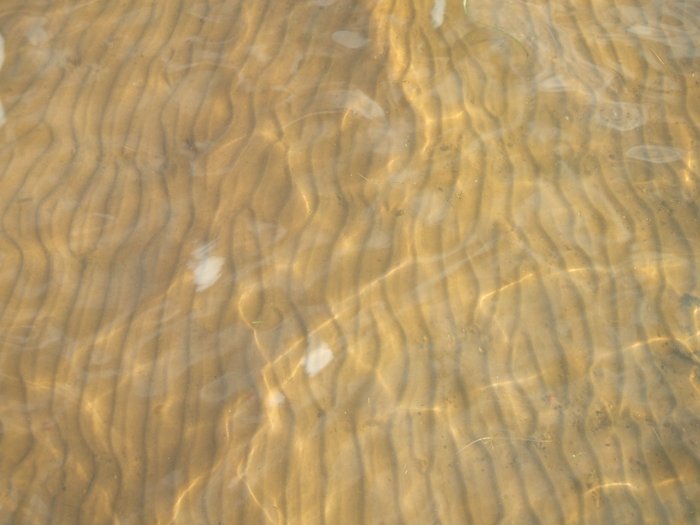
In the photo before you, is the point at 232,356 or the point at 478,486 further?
the point at 232,356

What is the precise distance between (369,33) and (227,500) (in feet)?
11.0

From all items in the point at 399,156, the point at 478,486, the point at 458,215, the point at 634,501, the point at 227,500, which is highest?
the point at 399,156

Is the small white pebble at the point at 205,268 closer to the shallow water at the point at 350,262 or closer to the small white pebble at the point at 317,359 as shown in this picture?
the shallow water at the point at 350,262

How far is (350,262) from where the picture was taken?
4266mm

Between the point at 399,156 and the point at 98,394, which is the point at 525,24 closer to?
the point at 399,156

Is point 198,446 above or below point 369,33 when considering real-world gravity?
below

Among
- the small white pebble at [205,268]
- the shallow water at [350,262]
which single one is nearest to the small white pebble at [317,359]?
the shallow water at [350,262]

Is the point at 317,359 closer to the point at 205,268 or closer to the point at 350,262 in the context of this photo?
the point at 350,262

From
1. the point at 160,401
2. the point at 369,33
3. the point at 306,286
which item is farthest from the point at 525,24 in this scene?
the point at 160,401

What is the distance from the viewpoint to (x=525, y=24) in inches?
203

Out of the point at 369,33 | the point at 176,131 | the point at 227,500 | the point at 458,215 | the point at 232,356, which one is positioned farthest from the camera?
the point at 369,33

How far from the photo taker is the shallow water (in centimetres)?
378

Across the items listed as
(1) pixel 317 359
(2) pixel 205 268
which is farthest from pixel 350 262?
(2) pixel 205 268

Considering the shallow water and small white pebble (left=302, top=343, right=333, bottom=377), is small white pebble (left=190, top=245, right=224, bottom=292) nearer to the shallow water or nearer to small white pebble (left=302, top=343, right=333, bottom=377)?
the shallow water
